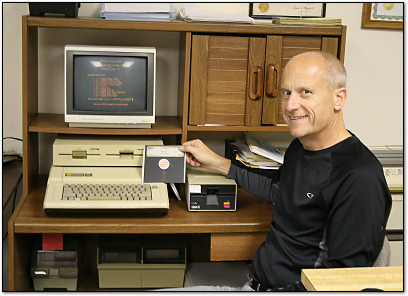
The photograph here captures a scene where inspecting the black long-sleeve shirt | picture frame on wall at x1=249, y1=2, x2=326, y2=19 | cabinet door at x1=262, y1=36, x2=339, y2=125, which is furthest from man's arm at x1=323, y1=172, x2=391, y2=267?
picture frame on wall at x1=249, y1=2, x2=326, y2=19

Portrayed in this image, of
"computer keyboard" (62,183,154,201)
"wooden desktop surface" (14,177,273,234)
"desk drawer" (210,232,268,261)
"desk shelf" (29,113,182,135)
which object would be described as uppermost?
"desk shelf" (29,113,182,135)

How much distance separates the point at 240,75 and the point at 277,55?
18 cm

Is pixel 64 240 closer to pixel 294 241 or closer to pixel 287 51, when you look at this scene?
pixel 294 241

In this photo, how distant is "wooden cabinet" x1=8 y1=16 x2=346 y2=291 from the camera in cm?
213

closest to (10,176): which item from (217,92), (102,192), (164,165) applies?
(102,192)

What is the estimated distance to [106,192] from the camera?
6.99 feet

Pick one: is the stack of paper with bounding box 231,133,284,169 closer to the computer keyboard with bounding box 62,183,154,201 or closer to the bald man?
the bald man

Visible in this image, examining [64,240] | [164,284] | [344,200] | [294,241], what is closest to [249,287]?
[294,241]

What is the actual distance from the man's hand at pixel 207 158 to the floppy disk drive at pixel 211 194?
6 cm

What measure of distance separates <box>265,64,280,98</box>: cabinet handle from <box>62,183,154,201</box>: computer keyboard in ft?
2.23

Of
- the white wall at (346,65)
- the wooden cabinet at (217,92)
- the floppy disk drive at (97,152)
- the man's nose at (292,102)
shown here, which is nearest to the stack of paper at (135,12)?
the wooden cabinet at (217,92)

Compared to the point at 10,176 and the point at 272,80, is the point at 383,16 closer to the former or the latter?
the point at 272,80

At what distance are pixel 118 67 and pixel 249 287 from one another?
42.3 inches

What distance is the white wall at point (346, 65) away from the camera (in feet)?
8.30
